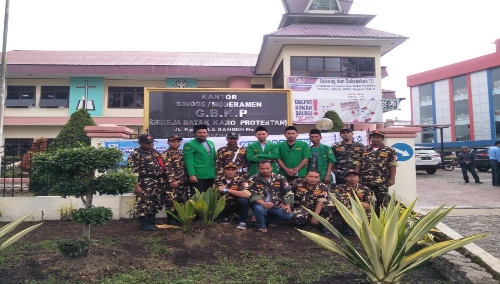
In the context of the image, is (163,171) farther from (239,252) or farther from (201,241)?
(239,252)

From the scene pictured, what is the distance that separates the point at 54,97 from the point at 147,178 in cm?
1703

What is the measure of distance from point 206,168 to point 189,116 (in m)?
2.21

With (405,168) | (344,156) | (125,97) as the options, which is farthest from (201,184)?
(125,97)

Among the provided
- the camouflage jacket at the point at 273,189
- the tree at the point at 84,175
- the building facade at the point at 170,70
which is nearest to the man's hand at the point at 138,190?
the tree at the point at 84,175

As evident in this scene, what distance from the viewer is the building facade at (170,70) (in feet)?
46.0

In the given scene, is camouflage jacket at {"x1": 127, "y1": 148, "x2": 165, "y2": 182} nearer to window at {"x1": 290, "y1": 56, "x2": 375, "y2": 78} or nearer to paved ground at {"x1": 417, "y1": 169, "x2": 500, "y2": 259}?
paved ground at {"x1": 417, "y1": 169, "x2": 500, "y2": 259}

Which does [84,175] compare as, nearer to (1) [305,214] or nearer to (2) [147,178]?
(2) [147,178]

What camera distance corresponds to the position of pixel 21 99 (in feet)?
63.3

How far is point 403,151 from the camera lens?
675 cm

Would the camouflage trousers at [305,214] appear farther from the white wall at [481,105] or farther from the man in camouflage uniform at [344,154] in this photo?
the white wall at [481,105]

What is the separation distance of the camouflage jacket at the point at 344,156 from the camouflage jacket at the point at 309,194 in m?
0.67

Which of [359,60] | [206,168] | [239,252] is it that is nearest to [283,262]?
[239,252]

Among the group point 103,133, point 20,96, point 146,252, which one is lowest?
point 146,252

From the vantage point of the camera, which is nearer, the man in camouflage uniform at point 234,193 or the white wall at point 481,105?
the man in camouflage uniform at point 234,193
